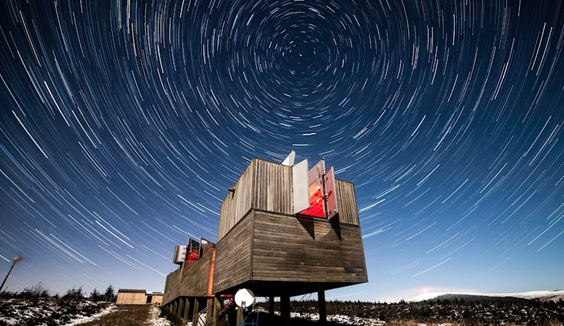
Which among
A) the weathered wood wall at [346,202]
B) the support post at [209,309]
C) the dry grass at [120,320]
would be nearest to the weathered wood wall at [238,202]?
the support post at [209,309]

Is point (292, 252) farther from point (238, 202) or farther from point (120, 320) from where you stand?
point (120, 320)

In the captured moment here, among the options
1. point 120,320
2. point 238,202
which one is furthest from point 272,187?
point 120,320

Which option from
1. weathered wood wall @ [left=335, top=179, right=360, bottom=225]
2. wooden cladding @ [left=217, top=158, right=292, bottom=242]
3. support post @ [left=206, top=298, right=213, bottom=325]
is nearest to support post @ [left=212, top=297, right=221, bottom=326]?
support post @ [left=206, top=298, right=213, bottom=325]

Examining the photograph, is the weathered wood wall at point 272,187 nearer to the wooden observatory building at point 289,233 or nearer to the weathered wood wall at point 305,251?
the wooden observatory building at point 289,233

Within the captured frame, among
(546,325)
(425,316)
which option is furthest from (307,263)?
(425,316)

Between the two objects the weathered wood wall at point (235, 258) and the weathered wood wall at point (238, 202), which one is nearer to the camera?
the weathered wood wall at point (235, 258)

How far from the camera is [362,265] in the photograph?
13.9m

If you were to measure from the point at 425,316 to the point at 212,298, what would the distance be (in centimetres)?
2445

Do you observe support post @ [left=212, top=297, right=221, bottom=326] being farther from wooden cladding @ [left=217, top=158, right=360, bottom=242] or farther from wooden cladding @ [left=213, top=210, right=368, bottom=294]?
wooden cladding @ [left=217, top=158, right=360, bottom=242]

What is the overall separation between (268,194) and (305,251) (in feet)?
11.6

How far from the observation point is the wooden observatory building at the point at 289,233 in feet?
38.6

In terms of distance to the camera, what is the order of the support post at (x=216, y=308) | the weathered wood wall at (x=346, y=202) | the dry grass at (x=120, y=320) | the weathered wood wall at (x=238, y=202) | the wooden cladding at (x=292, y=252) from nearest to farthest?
the wooden cladding at (x=292, y=252), the weathered wood wall at (x=238, y=202), the weathered wood wall at (x=346, y=202), the support post at (x=216, y=308), the dry grass at (x=120, y=320)

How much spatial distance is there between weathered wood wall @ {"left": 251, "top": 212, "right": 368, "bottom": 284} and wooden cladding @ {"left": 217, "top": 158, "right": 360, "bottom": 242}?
1.92 ft

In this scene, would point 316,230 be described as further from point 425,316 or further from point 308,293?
point 425,316
